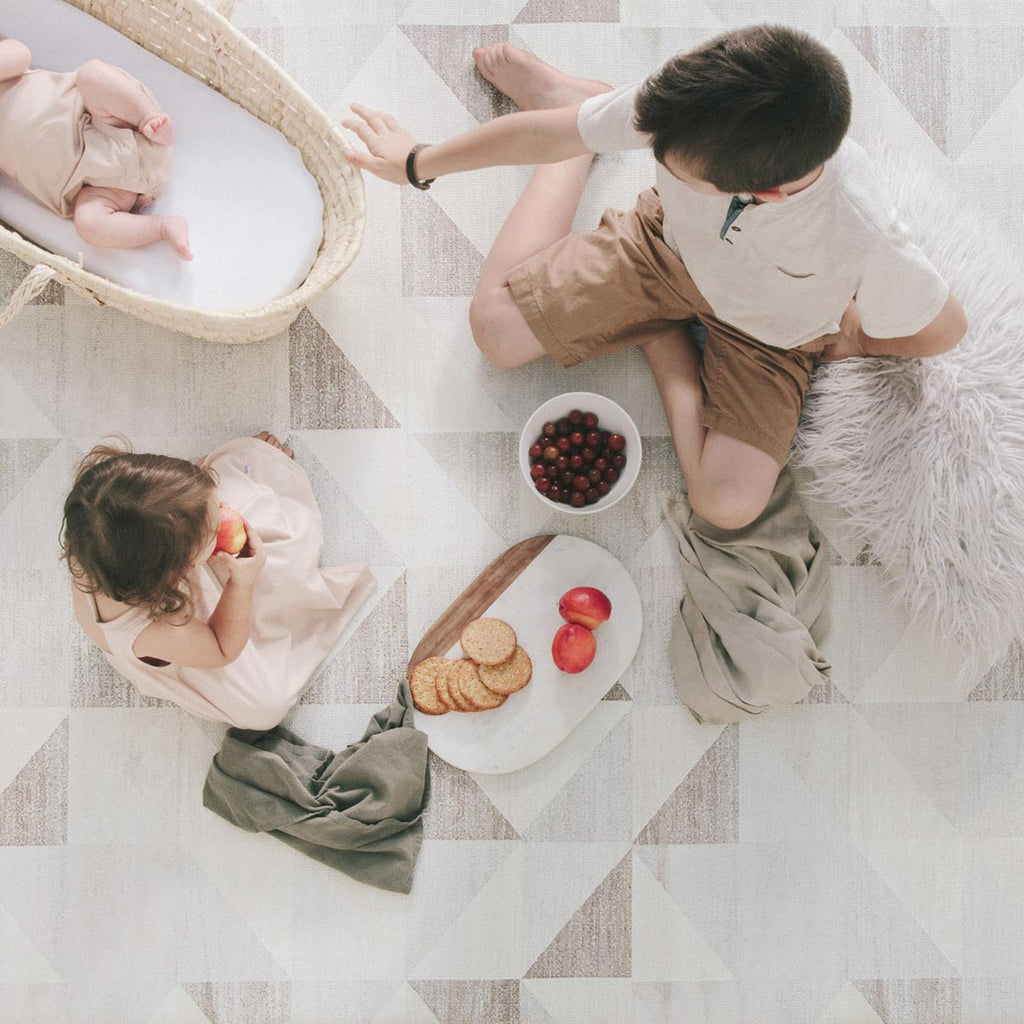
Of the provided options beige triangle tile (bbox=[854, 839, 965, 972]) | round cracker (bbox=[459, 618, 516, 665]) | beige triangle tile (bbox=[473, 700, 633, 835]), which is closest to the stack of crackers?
round cracker (bbox=[459, 618, 516, 665])

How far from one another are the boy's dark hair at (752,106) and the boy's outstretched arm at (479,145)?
9.4 inches

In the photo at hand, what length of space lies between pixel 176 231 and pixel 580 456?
64cm

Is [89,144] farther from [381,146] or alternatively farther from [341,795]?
[341,795]

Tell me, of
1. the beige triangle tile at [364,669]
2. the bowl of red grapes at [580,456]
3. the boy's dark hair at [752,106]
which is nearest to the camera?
the boy's dark hair at [752,106]

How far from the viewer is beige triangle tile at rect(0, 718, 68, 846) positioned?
1342 mm

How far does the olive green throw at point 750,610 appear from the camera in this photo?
4.23 feet

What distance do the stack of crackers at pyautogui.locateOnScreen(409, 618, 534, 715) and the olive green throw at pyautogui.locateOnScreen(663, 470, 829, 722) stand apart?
24cm

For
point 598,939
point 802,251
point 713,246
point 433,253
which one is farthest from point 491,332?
point 598,939

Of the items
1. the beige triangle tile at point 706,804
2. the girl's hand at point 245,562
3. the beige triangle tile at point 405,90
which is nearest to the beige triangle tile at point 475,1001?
the beige triangle tile at point 706,804

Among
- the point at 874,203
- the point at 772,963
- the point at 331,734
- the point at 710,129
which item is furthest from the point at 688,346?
the point at 772,963

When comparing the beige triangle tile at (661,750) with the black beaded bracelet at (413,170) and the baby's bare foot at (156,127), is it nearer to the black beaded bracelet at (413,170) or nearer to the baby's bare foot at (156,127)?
the black beaded bracelet at (413,170)

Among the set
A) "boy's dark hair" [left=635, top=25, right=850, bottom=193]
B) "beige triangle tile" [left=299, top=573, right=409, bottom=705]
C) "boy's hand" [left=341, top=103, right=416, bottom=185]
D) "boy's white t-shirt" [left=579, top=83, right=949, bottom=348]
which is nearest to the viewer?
"boy's dark hair" [left=635, top=25, right=850, bottom=193]

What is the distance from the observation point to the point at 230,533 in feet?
3.91

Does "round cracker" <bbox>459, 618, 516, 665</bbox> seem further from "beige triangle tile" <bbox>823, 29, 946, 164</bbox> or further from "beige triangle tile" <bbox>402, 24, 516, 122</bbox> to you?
"beige triangle tile" <bbox>823, 29, 946, 164</bbox>
